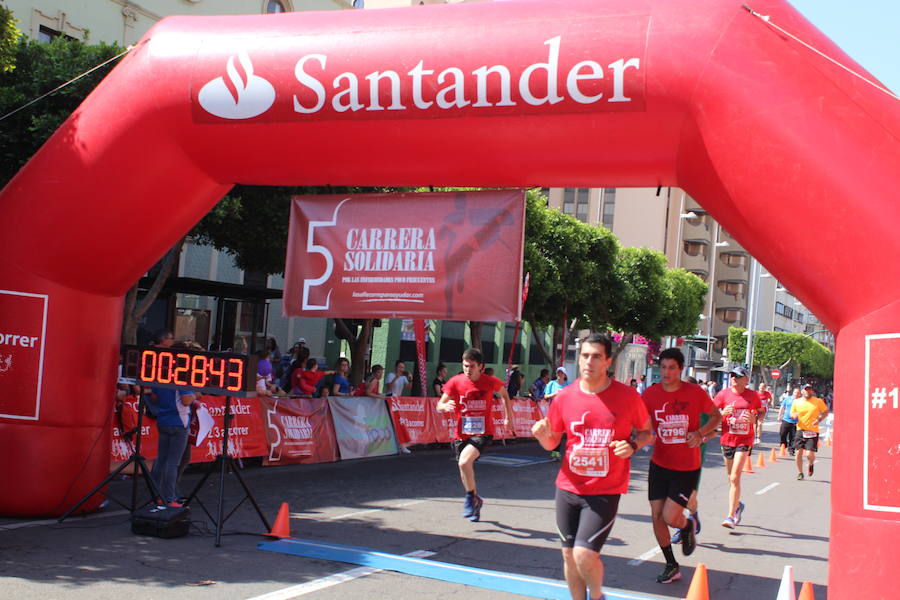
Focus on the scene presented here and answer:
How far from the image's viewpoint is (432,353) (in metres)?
35.2

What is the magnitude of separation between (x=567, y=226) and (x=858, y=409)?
2052cm

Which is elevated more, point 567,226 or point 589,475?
point 567,226

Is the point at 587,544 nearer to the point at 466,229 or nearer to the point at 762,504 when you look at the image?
the point at 466,229

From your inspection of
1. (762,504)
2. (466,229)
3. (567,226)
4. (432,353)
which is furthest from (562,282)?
(466,229)

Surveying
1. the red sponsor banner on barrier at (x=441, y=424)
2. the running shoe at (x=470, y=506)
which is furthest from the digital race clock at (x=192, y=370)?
the red sponsor banner on barrier at (x=441, y=424)

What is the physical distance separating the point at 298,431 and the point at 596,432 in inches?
366

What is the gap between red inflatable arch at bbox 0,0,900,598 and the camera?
232 inches

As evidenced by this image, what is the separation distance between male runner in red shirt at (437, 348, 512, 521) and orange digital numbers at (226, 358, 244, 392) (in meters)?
2.52

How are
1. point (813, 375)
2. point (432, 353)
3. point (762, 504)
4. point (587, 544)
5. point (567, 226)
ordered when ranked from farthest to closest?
1. point (813, 375)
2. point (432, 353)
3. point (567, 226)
4. point (762, 504)
5. point (587, 544)

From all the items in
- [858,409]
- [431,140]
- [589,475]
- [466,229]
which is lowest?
[589,475]

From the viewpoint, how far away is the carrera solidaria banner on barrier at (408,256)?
8336 millimetres

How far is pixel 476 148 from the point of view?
7371 millimetres

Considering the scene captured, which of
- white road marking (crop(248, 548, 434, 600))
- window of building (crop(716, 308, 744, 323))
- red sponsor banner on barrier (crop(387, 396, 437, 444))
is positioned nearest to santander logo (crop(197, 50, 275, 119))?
white road marking (crop(248, 548, 434, 600))

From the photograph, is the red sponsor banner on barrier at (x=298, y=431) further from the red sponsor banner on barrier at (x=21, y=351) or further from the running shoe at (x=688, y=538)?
the running shoe at (x=688, y=538)
